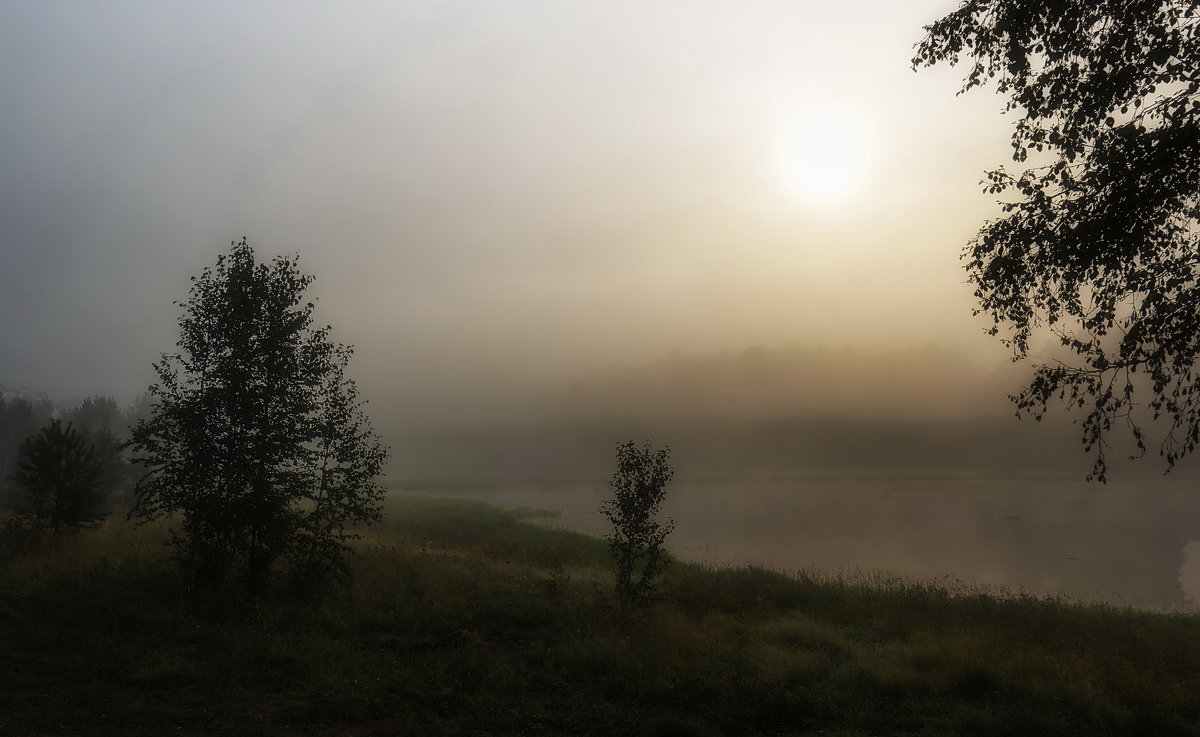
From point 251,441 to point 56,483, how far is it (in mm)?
10698

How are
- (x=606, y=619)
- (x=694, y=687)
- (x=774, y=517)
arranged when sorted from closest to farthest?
(x=694, y=687) → (x=606, y=619) → (x=774, y=517)

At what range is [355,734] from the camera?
8.20 meters

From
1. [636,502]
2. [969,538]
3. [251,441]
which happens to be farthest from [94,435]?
[969,538]

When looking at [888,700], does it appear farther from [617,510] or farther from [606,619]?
[617,510]

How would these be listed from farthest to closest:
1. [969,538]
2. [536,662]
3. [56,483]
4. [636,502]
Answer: [969,538]
[56,483]
[636,502]
[536,662]

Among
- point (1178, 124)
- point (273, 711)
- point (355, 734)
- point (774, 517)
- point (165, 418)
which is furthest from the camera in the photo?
point (774, 517)

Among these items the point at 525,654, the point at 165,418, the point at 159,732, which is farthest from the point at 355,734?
the point at 165,418

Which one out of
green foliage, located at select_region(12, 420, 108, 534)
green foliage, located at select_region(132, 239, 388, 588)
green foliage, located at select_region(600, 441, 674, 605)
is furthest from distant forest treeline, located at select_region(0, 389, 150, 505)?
green foliage, located at select_region(600, 441, 674, 605)

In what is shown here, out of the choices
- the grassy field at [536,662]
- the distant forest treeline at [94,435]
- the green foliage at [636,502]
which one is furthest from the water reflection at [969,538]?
the distant forest treeline at [94,435]

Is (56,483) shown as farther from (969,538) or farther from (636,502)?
(969,538)

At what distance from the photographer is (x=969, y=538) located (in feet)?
184

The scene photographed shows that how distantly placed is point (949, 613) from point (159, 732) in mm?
18750

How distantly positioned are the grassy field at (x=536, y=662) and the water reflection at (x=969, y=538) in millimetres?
19629

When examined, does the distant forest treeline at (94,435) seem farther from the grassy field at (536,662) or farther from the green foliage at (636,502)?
the green foliage at (636,502)
